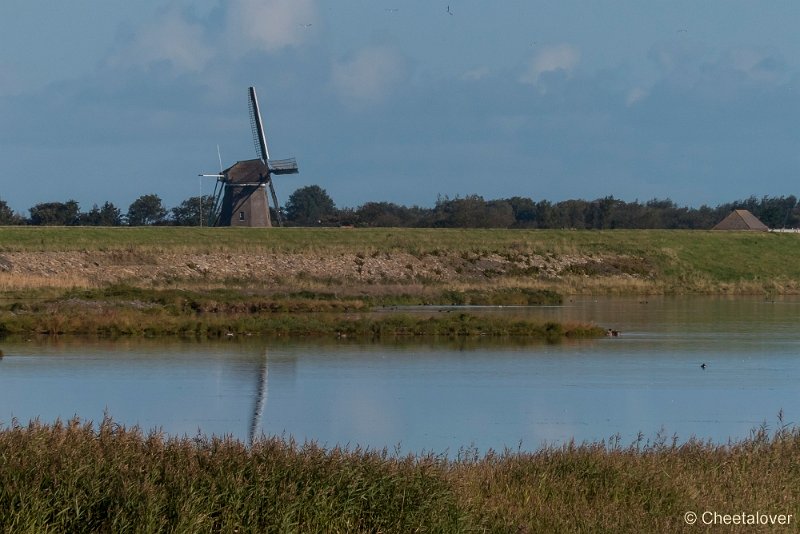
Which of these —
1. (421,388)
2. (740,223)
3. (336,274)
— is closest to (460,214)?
(740,223)

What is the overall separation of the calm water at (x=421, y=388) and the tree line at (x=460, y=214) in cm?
7777

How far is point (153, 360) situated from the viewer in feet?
88.9

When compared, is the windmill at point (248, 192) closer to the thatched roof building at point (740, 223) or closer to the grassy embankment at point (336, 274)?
the grassy embankment at point (336, 274)

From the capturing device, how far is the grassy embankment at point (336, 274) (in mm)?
34438

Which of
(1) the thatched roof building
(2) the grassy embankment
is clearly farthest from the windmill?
(1) the thatched roof building

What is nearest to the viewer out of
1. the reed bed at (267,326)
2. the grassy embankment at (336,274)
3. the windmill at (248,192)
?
the reed bed at (267,326)

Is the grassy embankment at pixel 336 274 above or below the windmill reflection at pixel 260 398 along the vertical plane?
above

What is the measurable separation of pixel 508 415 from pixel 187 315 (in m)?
18.1

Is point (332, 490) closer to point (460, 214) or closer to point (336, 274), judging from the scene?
point (336, 274)

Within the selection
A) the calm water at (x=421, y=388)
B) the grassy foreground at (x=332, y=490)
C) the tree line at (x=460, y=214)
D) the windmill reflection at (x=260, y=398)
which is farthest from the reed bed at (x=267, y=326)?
the tree line at (x=460, y=214)

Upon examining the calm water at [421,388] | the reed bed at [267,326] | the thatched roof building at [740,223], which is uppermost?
the thatched roof building at [740,223]

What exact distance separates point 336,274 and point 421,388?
36236mm

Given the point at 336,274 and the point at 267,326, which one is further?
the point at 336,274

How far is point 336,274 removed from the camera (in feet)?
193
